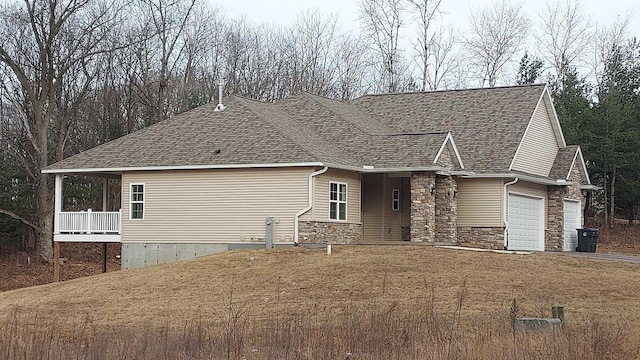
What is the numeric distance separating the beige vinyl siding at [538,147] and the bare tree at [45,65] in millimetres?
20333

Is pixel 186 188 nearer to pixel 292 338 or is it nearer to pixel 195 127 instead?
pixel 195 127

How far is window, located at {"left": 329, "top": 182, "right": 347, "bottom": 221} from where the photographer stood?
3073 centimetres

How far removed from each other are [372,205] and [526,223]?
6.06 metres

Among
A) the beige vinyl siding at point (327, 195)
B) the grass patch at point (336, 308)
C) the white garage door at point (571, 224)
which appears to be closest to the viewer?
the grass patch at point (336, 308)

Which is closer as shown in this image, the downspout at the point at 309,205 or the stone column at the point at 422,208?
the downspout at the point at 309,205

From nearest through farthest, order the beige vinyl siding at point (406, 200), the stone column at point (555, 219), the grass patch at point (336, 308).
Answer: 1. the grass patch at point (336, 308)
2. the beige vinyl siding at point (406, 200)
3. the stone column at point (555, 219)

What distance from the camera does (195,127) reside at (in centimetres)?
3412

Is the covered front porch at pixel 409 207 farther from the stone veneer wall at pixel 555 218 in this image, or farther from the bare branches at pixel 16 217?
the bare branches at pixel 16 217

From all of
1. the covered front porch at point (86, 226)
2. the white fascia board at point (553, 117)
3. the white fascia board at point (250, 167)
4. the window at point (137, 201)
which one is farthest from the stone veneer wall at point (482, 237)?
the covered front porch at point (86, 226)

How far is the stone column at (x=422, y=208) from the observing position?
31125 millimetres

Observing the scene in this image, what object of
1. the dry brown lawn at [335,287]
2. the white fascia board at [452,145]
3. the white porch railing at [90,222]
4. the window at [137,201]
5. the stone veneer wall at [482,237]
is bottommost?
the dry brown lawn at [335,287]

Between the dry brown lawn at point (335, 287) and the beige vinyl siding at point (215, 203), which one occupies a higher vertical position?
the beige vinyl siding at point (215, 203)

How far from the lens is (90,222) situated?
3322 cm

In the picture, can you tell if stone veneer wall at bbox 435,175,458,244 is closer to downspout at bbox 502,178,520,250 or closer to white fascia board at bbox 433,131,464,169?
white fascia board at bbox 433,131,464,169
